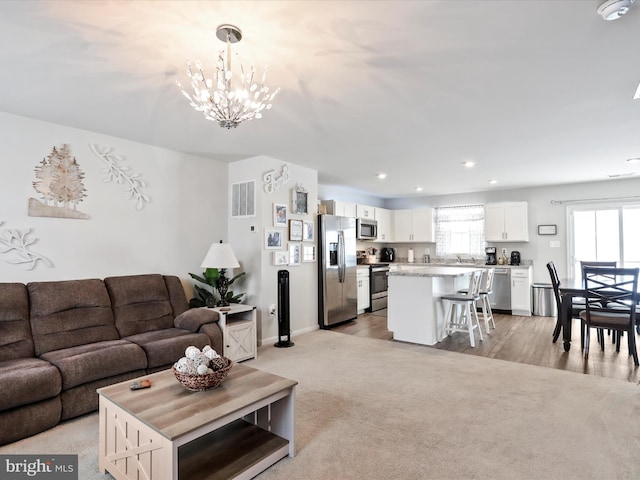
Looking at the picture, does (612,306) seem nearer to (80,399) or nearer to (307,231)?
(307,231)

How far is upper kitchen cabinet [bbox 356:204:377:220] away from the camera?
722 centimetres

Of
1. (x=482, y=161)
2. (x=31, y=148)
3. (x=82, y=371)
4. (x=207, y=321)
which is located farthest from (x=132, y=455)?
(x=482, y=161)

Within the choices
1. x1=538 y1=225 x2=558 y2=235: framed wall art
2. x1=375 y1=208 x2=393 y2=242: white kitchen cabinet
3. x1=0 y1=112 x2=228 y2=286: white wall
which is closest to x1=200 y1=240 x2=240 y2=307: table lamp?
x1=0 y1=112 x2=228 y2=286: white wall

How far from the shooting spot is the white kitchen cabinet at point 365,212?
7.22 metres

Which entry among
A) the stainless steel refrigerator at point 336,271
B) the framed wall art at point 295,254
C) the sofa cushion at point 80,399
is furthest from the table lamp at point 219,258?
the stainless steel refrigerator at point 336,271

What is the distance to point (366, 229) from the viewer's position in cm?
743

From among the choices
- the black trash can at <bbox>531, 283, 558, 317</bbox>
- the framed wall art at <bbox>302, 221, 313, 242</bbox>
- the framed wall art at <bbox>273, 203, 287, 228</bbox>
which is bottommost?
the black trash can at <bbox>531, 283, 558, 317</bbox>

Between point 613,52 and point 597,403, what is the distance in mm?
2642

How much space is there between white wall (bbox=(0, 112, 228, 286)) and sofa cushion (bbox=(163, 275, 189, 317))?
249 mm

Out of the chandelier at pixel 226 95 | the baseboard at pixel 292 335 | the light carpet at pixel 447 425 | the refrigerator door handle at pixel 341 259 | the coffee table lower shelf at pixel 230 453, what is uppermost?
the chandelier at pixel 226 95

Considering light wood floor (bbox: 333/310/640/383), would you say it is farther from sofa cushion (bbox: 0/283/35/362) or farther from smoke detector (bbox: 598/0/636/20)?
sofa cushion (bbox: 0/283/35/362)

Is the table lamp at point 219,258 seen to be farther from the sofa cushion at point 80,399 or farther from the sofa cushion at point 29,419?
the sofa cushion at point 29,419

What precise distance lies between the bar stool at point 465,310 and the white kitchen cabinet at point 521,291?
1.90 meters

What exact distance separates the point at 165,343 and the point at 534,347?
4.38 metres
